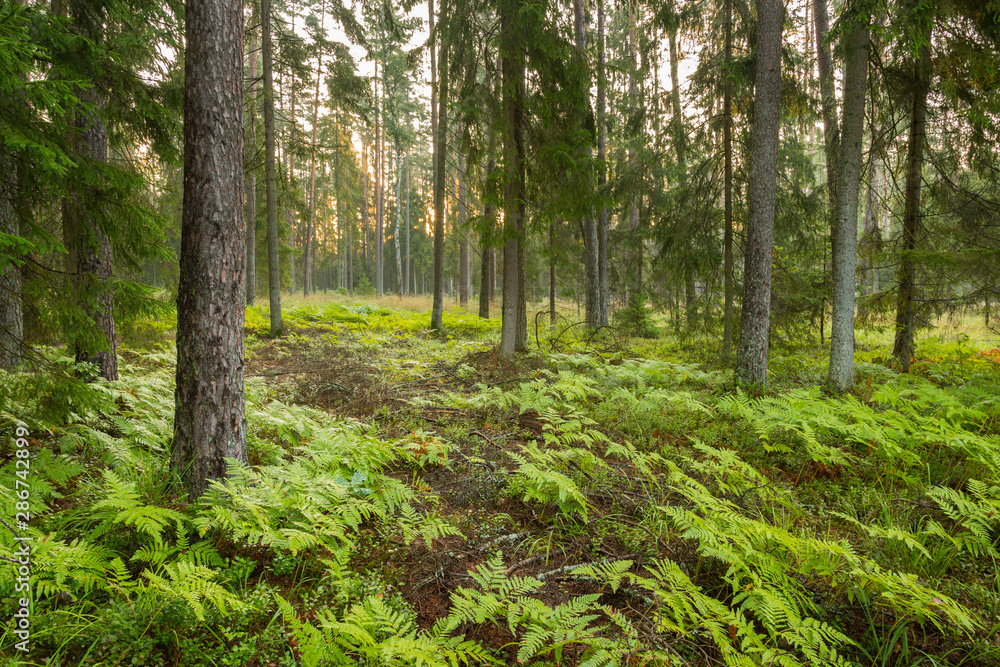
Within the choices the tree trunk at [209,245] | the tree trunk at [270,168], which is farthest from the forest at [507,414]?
the tree trunk at [270,168]

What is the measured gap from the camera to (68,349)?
6.43 meters

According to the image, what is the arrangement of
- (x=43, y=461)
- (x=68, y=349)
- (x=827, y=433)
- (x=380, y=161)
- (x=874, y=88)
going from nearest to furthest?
(x=43, y=461) → (x=827, y=433) → (x=68, y=349) → (x=874, y=88) → (x=380, y=161)

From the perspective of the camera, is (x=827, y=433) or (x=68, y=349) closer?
(x=827, y=433)

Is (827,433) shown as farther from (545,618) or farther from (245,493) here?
(245,493)

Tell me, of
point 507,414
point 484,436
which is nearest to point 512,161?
point 507,414

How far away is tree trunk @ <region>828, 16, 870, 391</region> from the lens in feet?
22.8

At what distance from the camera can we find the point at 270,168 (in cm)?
1192

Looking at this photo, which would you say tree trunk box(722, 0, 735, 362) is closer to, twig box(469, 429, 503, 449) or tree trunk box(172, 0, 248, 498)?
twig box(469, 429, 503, 449)

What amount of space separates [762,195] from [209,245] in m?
7.38

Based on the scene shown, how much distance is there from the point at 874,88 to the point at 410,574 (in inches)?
431

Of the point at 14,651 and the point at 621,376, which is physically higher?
the point at 621,376

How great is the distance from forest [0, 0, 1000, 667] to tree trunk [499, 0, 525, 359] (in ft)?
0.24

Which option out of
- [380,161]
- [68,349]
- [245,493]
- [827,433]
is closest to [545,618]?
[245,493]

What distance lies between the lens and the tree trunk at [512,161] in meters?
7.82
